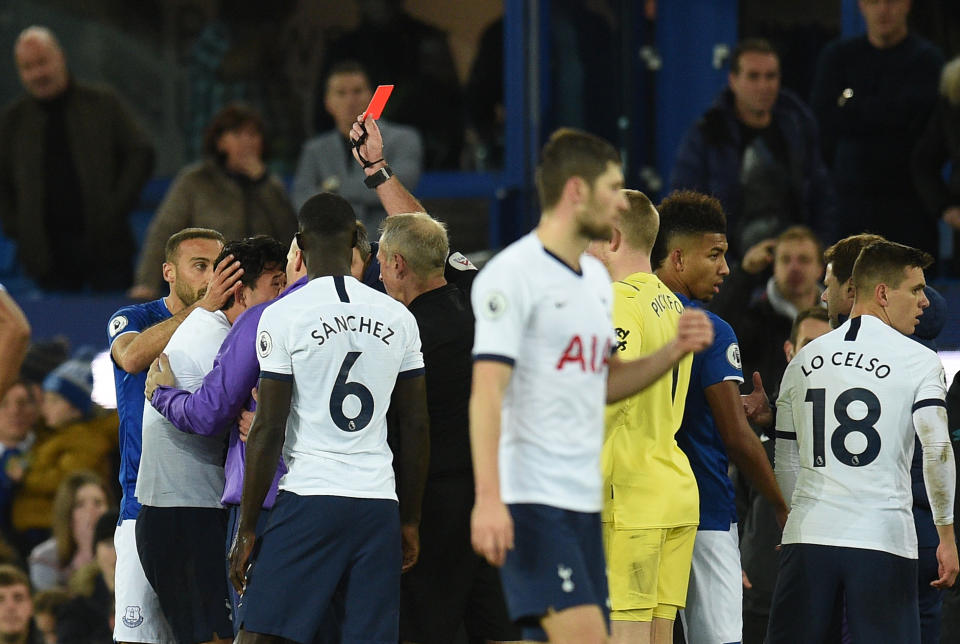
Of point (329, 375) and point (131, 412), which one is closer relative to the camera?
point (329, 375)

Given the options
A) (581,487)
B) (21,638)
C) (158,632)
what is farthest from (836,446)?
(21,638)

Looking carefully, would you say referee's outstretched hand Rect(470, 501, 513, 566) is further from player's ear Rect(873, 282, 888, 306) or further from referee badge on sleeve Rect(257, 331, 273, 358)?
player's ear Rect(873, 282, 888, 306)

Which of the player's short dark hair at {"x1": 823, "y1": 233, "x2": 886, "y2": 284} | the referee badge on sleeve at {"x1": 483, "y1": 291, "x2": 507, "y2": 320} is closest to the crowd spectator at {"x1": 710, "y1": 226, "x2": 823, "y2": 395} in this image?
the player's short dark hair at {"x1": 823, "y1": 233, "x2": 886, "y2": 284}

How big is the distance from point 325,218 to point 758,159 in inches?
174

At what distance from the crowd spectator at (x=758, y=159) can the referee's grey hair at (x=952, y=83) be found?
754mm

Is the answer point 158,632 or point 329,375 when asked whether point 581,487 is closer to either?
point 329,375

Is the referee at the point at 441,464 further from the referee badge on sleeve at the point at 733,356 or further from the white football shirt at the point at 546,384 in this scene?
the white football shirt at the point at 546,384

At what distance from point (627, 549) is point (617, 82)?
21.5 ft

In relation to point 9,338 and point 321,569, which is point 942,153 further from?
point 9,338

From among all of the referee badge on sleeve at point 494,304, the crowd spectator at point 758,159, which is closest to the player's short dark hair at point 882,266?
the referee badge on sleeve at point 494,304

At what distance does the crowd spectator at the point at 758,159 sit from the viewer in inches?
365

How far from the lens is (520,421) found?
461 centimetres

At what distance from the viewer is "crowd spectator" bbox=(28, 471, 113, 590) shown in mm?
9688

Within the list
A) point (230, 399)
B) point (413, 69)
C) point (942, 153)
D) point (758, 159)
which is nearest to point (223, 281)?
point (230, 399)
